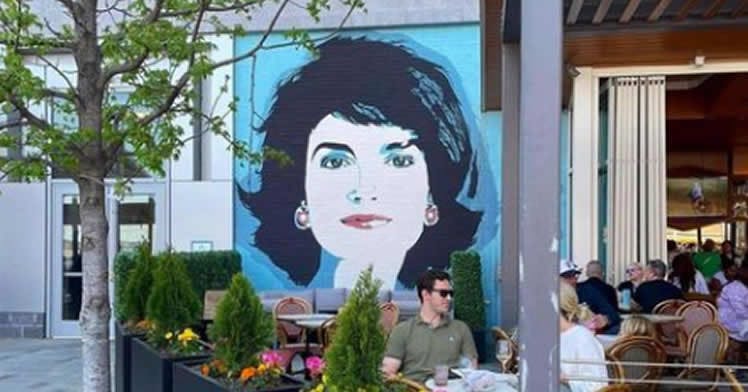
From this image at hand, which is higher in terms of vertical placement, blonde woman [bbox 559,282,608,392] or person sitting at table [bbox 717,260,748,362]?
blonde woman [bbox 559,282,608,392]

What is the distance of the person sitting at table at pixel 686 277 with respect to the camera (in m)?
12.3

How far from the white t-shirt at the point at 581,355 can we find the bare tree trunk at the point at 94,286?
3.08 m

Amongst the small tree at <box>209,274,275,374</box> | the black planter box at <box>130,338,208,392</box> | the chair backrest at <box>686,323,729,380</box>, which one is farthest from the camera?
the chair backrest at <box>686,323,729,380</box>

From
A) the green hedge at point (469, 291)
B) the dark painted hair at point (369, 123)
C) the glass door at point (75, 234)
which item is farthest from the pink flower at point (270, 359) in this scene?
the glass door at point (75, 234)

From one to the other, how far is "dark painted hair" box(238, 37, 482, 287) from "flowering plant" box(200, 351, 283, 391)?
9003 mm

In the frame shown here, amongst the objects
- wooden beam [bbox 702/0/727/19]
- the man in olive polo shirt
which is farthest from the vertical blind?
the man in olive polo shirt

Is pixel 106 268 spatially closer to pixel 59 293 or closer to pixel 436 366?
pixel 436 366

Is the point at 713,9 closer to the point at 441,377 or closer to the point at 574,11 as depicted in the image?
the point at 574,11

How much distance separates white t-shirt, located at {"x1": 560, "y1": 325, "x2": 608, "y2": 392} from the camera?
504 centimetres

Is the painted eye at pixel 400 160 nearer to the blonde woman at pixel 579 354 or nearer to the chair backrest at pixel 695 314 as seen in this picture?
the chair backrest at pixel 695 314

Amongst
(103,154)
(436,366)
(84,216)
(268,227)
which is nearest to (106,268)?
(84,216)

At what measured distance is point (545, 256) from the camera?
351 centimetres

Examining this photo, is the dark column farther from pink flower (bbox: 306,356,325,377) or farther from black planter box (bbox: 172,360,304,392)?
pink flower (bbox: 306,356,325,377)

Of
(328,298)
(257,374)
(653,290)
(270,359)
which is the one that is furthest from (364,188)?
(257,374)
